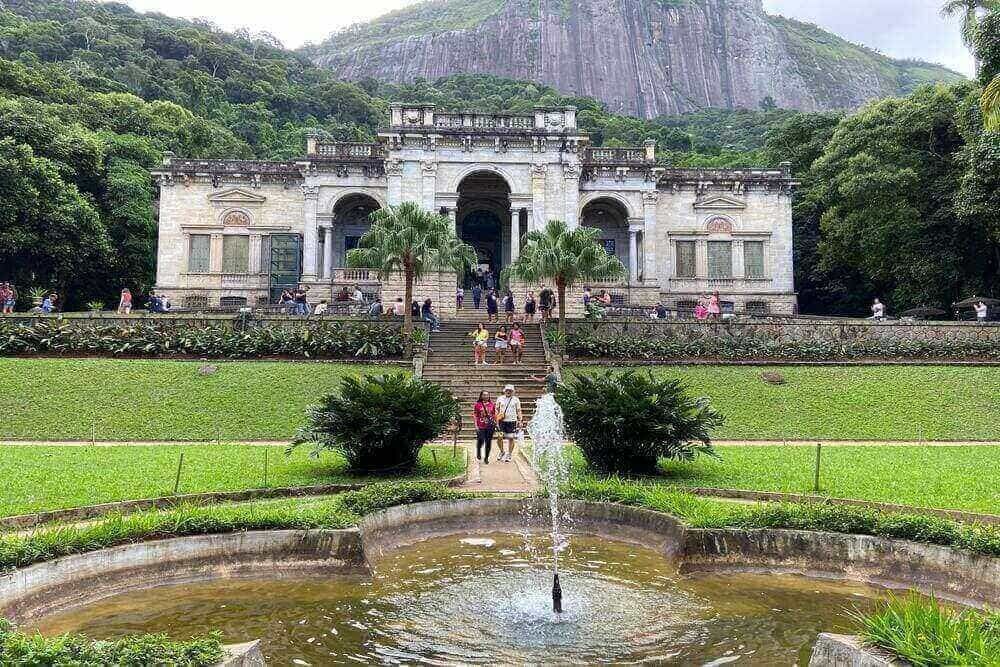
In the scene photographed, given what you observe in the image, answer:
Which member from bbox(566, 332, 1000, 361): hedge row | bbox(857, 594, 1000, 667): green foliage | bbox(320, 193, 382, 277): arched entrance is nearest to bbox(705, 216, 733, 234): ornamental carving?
bbox(566, 332, 1000, 361): hedge row

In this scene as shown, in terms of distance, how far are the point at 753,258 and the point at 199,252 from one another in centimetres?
2893

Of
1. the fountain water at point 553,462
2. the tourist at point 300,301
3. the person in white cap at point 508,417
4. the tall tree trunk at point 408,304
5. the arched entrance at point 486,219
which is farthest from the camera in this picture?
the arched entrance at point 486,219

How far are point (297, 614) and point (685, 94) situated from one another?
465 feet

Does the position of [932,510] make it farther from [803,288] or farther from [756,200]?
[803,288]

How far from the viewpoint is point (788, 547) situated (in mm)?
8266

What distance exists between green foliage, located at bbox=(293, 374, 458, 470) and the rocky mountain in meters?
124

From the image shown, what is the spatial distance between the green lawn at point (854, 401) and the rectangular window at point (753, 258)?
56.6 ft

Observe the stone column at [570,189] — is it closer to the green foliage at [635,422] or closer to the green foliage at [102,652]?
the green foliage at [635,422]

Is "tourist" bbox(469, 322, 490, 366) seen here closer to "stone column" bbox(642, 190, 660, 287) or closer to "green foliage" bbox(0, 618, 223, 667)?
"stone column" bbox(642, 190, 660, 287)

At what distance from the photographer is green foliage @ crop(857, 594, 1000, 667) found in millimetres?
4441

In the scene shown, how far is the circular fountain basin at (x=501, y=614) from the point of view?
6.01 metres

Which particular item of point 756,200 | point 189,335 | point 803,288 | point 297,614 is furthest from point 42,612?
point 803,288

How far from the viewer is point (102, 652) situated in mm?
4609

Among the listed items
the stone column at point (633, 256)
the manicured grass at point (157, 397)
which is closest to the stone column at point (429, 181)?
the stone column at point (633, 256)
